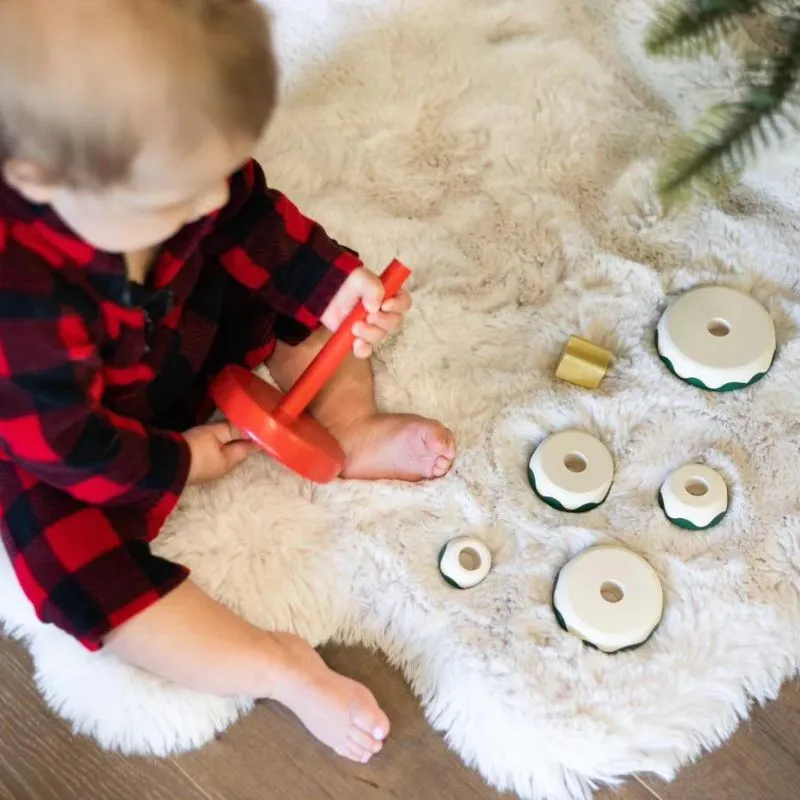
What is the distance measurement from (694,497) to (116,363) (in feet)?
1.57

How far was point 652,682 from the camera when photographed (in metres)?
0.81

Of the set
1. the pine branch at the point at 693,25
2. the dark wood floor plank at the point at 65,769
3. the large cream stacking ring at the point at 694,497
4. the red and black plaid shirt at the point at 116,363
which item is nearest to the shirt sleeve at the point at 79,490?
the red and black plaid shirt at the point at 116,363

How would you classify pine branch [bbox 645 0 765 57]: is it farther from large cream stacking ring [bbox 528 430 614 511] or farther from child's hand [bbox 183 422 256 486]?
child's hand [bbox 183 422 256 486]

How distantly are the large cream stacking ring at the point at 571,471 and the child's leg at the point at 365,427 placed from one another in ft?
0.25

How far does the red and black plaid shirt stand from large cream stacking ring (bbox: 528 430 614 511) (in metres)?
0.23

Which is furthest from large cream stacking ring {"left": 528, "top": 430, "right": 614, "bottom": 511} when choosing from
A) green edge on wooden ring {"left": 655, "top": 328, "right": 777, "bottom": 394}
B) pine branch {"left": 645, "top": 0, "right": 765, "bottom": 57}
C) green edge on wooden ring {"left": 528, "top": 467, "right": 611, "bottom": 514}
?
pine branch {"left": 645, "top": 0, "right": 765, "bottom": 57}

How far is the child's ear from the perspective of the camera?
55cm

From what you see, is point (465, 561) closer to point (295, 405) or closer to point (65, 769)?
point (295, 405)

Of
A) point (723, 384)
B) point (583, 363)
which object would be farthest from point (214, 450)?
point (723, 384)

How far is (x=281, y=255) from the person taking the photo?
0.84 meters

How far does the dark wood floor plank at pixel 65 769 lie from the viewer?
80 centimetres

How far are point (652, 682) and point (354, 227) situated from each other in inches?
19.3

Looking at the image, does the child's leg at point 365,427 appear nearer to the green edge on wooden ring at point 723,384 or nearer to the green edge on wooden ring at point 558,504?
the green edge on wooden ring at point 558,504

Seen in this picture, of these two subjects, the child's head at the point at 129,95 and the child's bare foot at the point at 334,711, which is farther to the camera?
the child's bare foot at the point at 334,711
